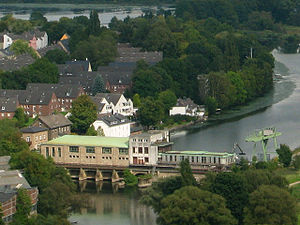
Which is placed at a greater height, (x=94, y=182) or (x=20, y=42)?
(x=20, y=42)

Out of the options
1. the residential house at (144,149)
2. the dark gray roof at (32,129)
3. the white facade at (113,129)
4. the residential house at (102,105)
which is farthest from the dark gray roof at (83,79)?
the residential house at (144,149)

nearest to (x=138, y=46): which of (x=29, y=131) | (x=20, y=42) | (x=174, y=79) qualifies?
(x=20, y=42)

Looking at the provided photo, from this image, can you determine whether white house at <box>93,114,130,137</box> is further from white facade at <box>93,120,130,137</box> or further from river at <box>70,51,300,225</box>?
river at <box>70,51,300,225</box>

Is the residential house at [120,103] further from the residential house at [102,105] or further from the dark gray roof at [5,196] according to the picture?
the dark gray roof at [5,196]

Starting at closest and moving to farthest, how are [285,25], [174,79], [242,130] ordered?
[242,130]
[174,79]
[285,25]

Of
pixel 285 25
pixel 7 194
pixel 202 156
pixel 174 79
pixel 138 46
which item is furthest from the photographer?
pixel 285 25

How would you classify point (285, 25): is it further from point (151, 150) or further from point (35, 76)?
point (151, 150)

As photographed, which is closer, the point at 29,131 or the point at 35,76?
the point at 29,131
